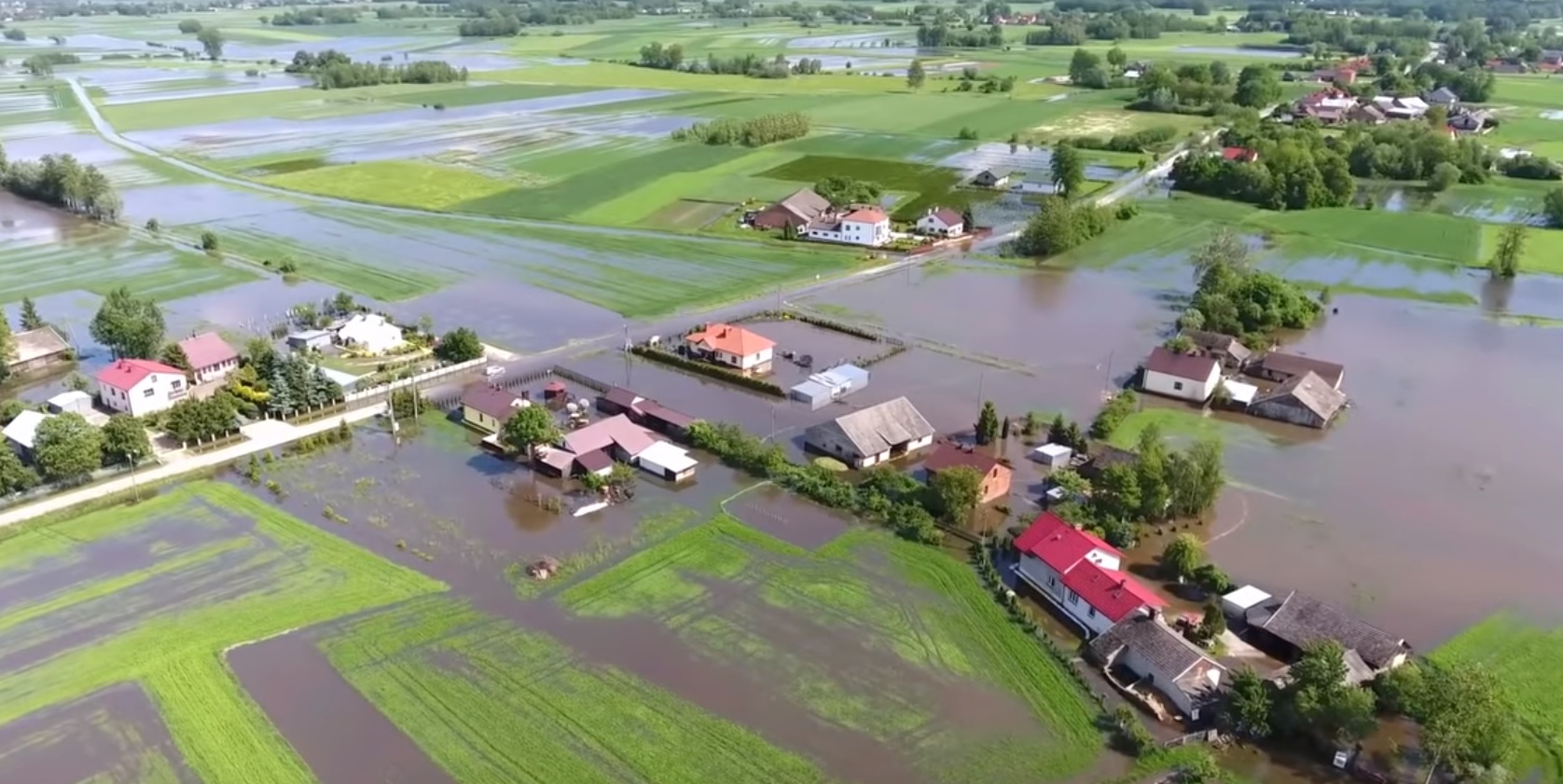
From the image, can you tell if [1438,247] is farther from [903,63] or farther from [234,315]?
[903,63]

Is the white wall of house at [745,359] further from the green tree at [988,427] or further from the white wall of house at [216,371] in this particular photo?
the white wall of house at [216,371]

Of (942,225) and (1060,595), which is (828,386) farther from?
(942,225)

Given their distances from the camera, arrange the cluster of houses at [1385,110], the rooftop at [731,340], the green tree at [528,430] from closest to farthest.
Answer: the green tree at [528,430] → the rooftop at [731,340] → the cluster of houses at [1385,110]

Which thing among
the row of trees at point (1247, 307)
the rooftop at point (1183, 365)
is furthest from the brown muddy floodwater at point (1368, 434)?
the rooftop at point (1183, 365)

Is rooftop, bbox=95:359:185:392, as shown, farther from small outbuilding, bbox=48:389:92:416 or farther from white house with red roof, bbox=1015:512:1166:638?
white house with red roof, bbox=1015:512:1166:638

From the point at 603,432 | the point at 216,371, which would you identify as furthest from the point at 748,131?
the point at 603,432

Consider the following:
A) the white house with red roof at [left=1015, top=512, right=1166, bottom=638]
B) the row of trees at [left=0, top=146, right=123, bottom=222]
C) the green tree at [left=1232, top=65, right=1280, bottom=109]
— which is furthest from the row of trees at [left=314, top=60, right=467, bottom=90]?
the white house with red roof at [left=1015, top=512, right=1166, bottom=638]

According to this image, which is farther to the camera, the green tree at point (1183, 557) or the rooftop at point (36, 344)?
the rooftop at point (36, 344)
